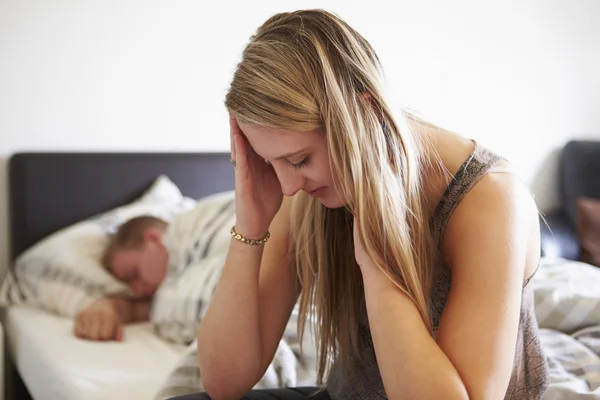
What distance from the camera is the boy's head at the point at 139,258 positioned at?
2002 mm

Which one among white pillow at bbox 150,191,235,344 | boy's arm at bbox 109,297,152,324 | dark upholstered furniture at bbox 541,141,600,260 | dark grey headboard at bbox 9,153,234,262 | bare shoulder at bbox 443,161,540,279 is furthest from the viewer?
dark upholstered furniture at bbox 541,141,600,260

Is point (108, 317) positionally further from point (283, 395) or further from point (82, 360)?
point (283, 395)

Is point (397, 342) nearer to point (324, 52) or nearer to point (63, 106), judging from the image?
point (324, 52)

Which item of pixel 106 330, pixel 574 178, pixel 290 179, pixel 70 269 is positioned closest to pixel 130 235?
pixel 70 269

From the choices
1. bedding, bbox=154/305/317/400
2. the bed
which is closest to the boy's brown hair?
the bed

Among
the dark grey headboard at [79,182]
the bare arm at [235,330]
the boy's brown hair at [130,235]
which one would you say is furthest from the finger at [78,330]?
the bare arm at [235,330]

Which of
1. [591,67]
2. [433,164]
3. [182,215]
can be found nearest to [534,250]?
[433,164]

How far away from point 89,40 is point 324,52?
148 centimetres

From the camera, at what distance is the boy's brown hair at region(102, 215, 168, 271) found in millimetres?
2012

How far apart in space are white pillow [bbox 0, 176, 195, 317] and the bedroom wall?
0.53ft

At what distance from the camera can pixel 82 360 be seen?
1662 millimetres

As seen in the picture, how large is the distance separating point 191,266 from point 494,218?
1.13 metres

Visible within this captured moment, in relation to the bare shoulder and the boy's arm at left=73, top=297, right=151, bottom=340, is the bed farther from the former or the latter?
the bare shoulder

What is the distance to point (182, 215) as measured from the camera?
6.75ft
